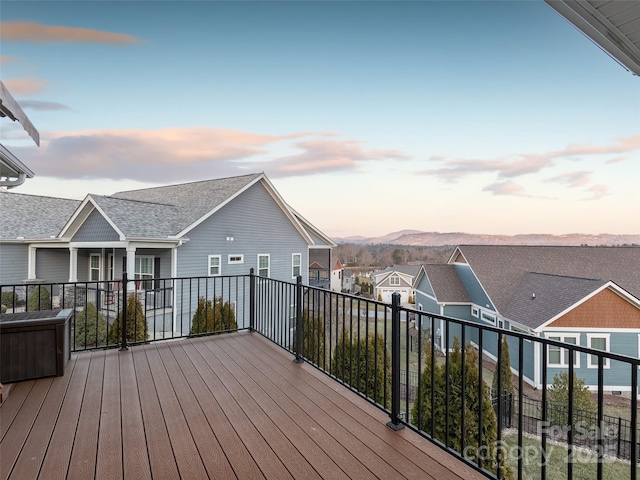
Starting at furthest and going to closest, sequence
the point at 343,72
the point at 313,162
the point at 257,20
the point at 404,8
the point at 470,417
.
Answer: the point at 313,162, the point at 343,72, the point at 404,8, the point at 257,20, the point at 470,417

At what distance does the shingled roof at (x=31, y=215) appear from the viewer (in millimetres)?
14078

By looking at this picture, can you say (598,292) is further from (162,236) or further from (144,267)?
(144,267)

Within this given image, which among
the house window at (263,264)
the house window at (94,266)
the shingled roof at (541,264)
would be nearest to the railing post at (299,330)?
the house window at (263,264)

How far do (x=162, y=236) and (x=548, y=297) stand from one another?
14.7 m

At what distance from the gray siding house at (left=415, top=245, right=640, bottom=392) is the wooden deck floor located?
7569mm

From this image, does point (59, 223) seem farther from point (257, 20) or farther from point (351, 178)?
point (351, 178)

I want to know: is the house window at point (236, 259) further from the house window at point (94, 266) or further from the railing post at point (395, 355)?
the railing post at point (395, 355)

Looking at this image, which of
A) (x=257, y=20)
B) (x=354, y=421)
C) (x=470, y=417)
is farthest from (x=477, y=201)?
(x=354, y=421)

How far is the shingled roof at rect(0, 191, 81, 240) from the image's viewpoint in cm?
1408

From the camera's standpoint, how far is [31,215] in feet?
50.4

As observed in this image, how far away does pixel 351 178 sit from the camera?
66.0 ft

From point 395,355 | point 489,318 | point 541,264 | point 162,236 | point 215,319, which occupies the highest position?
point 162,236

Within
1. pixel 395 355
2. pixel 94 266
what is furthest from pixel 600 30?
pixel 94 266

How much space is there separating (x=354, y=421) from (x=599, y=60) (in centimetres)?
2059
